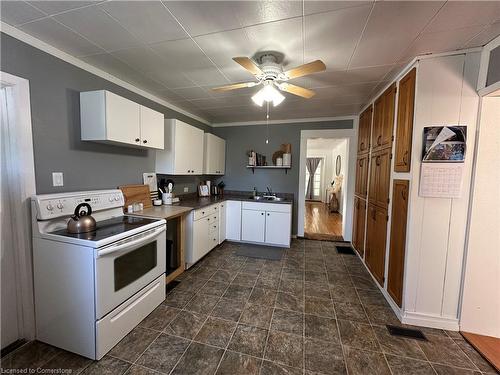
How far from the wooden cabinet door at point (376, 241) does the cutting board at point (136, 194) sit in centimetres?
289

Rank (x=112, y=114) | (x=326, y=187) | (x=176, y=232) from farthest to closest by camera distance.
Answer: (x=326, y=187)
(x=176, y=232)
(x=112, y=114)

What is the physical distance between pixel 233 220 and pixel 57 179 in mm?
2520

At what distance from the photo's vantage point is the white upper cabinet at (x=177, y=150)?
2.89 metres

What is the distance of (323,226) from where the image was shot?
5.14 m

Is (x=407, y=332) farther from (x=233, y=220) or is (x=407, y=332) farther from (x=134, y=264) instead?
(x=233, y=220)

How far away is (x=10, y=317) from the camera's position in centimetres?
154

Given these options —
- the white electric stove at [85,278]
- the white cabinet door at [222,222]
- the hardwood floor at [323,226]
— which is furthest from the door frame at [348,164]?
the white electric stove at [85,278]

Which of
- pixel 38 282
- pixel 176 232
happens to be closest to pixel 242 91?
pixel 176 232

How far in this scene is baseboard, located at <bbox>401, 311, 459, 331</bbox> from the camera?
5.98 feet

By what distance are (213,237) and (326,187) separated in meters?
6.80

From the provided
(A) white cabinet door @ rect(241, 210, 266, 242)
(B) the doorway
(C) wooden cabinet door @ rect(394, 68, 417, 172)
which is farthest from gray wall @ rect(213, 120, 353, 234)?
(C) wooden cabinet door @ rect(394, 68, 417, 172)

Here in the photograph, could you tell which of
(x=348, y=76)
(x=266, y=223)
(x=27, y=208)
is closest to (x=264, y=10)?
(x=348, y=76)

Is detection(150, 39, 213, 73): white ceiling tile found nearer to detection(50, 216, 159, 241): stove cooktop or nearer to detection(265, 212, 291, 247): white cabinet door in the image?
detection(50, 216, 159, 241): stove cooktop

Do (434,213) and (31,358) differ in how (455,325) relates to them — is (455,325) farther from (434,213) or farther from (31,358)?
(31,358)
